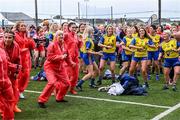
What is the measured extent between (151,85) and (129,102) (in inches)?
123

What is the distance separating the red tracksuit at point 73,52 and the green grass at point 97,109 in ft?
1.56

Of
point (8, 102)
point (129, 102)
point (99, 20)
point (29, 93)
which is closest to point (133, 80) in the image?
point (129, 102)

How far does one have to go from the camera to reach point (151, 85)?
12883 mm

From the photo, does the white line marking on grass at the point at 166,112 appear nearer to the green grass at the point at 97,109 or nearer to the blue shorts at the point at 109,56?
the green grass at the point at 97,109

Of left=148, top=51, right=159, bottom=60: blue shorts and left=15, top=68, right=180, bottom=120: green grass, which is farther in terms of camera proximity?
left=148, top=51, right=159, bottom=60: blue shorts

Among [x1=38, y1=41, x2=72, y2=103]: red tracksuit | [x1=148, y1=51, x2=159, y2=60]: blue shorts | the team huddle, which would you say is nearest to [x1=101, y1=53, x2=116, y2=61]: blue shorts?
the team huddle

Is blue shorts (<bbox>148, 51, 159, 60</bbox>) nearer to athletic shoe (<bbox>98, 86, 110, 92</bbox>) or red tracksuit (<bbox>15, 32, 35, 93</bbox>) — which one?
athletic shoe (<bbox>98, 86, 110, 92</bbox>)

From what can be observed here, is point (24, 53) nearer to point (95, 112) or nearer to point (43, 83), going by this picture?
point (95, 112)

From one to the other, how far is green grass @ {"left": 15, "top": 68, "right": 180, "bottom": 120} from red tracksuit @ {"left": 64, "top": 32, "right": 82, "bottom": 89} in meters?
0.47

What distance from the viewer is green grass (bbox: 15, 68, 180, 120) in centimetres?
832

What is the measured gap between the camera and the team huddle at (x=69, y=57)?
768 centimetres

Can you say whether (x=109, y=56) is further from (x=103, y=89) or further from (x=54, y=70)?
(x=54, y=70)

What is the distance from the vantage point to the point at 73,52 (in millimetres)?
11172

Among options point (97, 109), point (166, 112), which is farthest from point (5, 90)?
point (166, 112)
